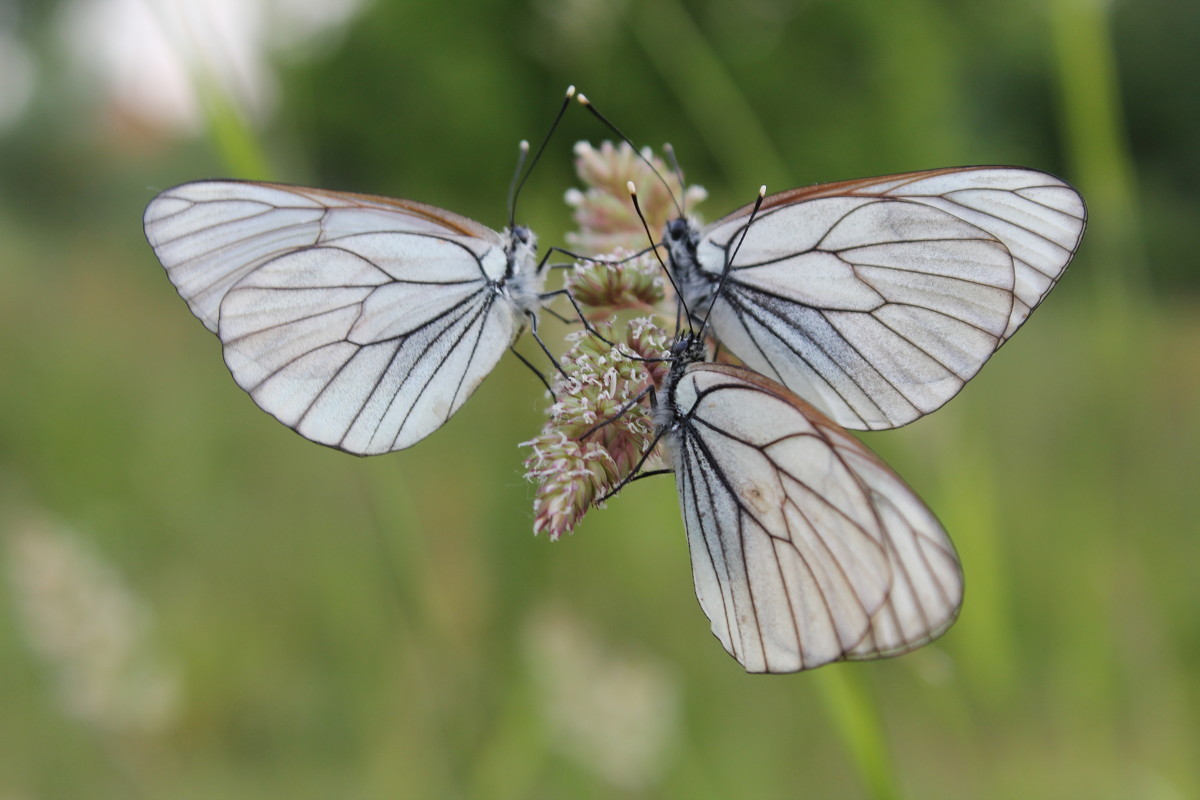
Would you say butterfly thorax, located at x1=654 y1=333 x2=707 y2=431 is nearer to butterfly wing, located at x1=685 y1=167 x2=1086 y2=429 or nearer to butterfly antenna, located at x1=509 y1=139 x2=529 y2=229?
butterfly wing, located at x1=685 y1=167 x2=1086 y2=429

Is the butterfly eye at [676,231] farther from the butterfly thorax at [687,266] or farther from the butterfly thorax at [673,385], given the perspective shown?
the butterfly thorax at [673,385]

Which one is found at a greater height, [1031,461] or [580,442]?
[1031,461]

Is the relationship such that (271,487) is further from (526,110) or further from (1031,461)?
(526,110)

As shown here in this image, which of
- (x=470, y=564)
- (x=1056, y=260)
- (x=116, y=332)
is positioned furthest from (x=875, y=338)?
(x=116, y=332)

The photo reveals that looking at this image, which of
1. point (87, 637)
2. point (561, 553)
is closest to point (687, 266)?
point (87, 637)

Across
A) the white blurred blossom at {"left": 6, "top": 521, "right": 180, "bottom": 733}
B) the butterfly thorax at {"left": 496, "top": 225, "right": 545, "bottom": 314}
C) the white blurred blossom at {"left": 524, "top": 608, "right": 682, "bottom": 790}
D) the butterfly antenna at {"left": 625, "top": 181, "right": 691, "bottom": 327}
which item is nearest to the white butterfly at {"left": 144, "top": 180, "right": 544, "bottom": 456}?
the butterfly thorax at {"left": 496, "top": 225, "right": 545, "bottom": 314}

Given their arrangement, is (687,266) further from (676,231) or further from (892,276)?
(892,276)

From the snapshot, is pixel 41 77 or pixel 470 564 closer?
pixel 470 564

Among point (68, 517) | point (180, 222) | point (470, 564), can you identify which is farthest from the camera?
point (68, 517)
